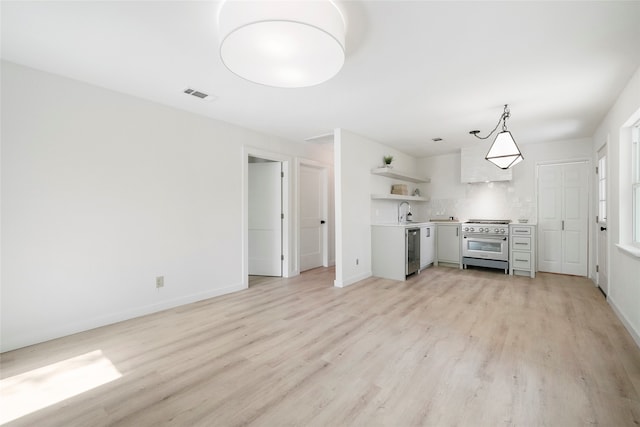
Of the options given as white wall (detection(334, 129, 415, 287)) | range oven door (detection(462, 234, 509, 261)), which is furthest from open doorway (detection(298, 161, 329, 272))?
range oven door (detection(462, 234, 509, 261))

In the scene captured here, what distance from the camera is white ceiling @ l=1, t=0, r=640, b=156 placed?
73.7 inches

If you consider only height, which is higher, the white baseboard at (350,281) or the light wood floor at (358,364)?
the white baseboard at (350,281)

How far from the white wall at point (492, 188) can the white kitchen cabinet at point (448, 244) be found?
23.0 inches

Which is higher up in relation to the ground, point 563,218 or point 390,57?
point 390,57

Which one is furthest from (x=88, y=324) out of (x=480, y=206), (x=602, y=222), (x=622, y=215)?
(x=480, y=206)

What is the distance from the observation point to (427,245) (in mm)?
5750

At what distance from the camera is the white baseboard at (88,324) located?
2.48m

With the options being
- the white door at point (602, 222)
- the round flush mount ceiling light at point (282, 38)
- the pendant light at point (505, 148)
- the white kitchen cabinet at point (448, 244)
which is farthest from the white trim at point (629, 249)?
the round flush mount ceiling light at point (282, 38)

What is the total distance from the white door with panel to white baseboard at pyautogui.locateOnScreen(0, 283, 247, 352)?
599 centimetres

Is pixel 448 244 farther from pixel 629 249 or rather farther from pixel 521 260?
pixel 629 249

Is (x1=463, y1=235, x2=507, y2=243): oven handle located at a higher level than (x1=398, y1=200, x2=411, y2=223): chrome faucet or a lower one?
lower

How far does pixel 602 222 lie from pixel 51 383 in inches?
248

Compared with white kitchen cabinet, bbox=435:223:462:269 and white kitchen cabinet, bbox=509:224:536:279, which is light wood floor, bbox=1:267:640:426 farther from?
white kitchen cabinet, bbox=435:223:462:269

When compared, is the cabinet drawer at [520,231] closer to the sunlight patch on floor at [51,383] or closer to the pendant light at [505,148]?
the pendant light at [505,148]
